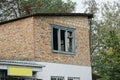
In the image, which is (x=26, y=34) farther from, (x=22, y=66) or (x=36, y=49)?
(x=22, y=66)

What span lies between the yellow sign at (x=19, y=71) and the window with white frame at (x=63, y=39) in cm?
400

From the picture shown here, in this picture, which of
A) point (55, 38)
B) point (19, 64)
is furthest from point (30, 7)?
point (19, 64)

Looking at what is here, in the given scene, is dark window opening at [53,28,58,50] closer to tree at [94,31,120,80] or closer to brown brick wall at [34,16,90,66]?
brown brick wall at [34,16,90,66]

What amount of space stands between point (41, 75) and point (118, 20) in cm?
2224

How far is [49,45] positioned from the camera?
80.0 feet

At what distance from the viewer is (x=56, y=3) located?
41938 millimetres

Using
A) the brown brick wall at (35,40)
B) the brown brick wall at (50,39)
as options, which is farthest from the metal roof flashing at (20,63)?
the brown brick wall at (50,39)

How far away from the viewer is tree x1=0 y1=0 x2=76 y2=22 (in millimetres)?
41500

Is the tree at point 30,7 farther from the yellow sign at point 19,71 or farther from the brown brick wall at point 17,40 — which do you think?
the yellow sign at point 19,71

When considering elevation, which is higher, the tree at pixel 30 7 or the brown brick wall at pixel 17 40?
the tree at pixel 30 7

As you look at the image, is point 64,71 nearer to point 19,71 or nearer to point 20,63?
point 20,63

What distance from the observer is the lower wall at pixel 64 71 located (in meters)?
23.6

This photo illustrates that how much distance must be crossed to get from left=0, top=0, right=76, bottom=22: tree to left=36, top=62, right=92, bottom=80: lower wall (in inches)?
582

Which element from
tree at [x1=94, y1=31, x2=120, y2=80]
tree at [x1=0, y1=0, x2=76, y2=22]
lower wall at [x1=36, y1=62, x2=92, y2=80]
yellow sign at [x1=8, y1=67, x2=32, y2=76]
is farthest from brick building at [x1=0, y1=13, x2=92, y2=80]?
tree at [x1=0, y1=0, x2=76, y2=22]
